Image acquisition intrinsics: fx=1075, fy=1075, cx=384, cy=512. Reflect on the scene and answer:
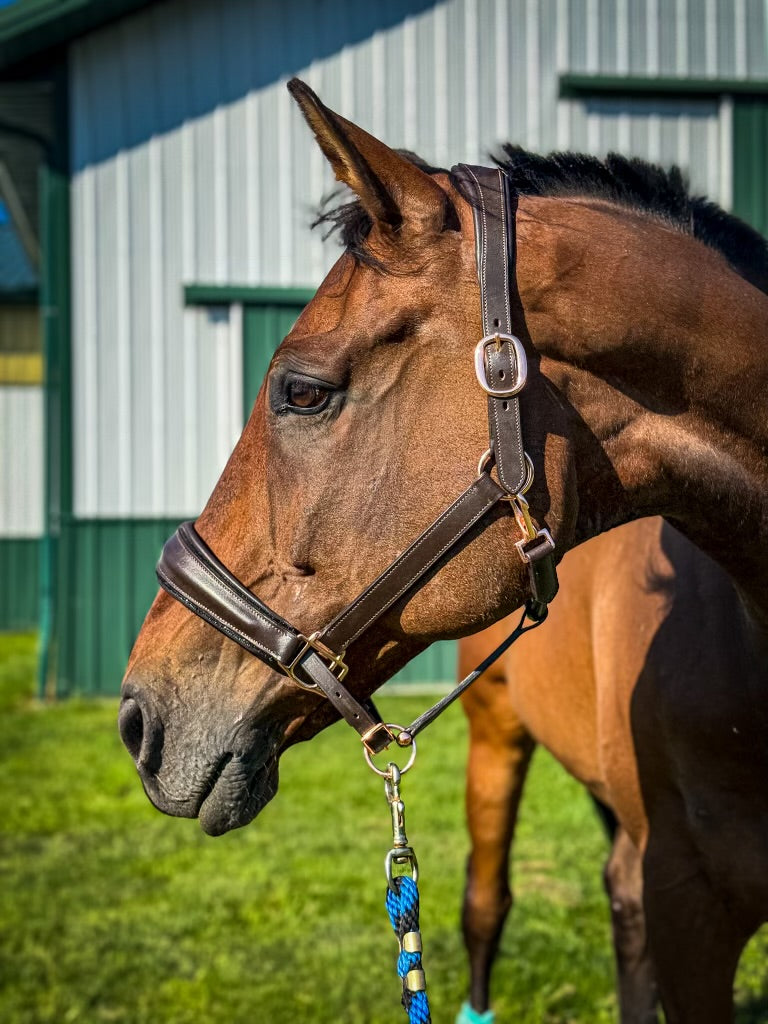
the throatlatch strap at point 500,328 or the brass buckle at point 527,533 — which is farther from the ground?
the throatlatch strap at point 500,328

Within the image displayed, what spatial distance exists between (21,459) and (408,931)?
46.4 ft

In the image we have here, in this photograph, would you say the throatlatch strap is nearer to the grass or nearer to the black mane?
the black mane

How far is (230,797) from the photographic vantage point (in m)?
1.86

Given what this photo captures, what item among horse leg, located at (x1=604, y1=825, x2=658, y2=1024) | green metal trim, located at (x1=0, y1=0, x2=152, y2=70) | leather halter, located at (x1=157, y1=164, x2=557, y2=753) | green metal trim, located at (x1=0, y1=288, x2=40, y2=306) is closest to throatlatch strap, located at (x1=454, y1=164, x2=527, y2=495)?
leather halter, located at (x1=157, y1=164, x2=557, y2=753)

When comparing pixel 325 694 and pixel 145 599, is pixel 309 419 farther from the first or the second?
pixel 145 599

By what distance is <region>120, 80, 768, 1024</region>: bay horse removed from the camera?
179 cm

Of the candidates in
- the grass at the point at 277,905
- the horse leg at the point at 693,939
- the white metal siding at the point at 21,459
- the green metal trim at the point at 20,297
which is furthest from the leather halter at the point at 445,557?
the green metal trim at the point at 20,297

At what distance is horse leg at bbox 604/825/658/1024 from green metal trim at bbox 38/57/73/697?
6.42 m

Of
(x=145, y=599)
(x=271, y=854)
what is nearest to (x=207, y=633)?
(x=271, y=854)

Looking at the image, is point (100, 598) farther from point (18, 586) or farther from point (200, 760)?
point (200, 760)

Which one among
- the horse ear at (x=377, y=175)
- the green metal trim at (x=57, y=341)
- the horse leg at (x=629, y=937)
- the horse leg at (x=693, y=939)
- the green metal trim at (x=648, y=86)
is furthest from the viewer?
the green metal trim at (x=648, y=86)

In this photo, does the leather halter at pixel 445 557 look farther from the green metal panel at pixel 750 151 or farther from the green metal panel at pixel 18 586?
the green metal panel at pixel 18 586

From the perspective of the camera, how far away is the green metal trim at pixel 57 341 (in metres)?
9.00

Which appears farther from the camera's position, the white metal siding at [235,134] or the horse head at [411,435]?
the white metal siding at [235,134]
